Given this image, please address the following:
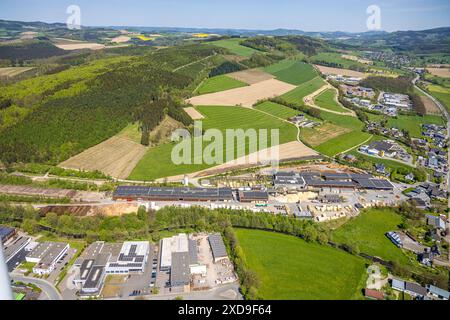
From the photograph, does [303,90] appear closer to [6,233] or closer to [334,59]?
[334,59]

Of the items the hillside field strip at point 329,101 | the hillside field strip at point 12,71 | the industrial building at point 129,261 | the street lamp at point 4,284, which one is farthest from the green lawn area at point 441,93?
the hillside field strip at point 12,71

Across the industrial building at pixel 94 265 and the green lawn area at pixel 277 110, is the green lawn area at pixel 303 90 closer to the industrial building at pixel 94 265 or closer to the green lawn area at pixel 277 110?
the green lawn area at pixel 277 110

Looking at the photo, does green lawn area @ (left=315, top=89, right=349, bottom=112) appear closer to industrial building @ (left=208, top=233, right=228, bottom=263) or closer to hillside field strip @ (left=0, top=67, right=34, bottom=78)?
industrial building @ (left=208, top=233, right=228, bottom=263)

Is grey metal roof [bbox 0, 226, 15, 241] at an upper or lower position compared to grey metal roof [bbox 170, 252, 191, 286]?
Answer: upper

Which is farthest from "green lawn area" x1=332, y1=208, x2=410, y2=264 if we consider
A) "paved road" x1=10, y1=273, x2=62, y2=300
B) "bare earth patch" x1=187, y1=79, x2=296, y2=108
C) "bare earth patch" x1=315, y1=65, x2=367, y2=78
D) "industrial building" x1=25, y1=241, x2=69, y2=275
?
"bare earth patch" x1=315, y1=65, x2=367, y2=78

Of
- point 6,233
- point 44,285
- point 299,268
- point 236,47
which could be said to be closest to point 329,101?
point 236,47
